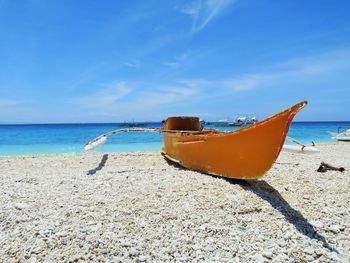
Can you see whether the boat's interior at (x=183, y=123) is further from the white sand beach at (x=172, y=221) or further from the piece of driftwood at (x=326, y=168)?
the white sand beach at (x=172, y=221)

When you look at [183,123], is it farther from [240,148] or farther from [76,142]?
[76,142]

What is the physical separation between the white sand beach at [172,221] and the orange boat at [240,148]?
1.21 ft

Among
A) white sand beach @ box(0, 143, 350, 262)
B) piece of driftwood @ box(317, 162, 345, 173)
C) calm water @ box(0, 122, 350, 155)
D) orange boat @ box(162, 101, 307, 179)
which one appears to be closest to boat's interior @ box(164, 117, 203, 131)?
orange boat @ box(162, 101, 307, 179)

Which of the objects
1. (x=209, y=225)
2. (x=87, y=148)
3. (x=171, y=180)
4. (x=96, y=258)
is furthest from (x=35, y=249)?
(x=87, y=148)

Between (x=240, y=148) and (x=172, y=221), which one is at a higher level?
(x=240, y=148)

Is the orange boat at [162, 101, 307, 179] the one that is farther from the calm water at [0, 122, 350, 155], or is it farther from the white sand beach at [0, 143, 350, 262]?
the calm water at [0, 122, 350, 155]

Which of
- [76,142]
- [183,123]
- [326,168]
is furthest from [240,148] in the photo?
[76,142]

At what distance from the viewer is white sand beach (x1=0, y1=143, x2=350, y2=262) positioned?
295 cm

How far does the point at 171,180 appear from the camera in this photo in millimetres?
5023

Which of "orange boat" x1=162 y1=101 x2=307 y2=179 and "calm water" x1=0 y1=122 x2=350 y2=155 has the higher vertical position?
"orange boat" x1=162 y1=101 x2=307 y2=179

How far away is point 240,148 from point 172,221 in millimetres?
1809

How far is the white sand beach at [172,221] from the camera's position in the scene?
2.95 meters

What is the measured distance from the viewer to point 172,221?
3514 millimetres

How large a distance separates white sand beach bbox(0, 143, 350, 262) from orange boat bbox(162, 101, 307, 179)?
0.37 m
